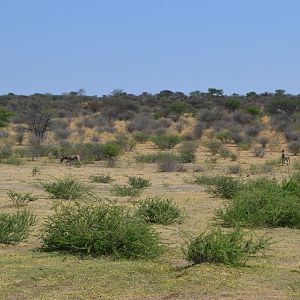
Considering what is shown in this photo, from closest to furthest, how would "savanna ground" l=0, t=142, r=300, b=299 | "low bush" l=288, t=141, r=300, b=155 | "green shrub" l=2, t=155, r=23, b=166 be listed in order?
1. "savanna ground" l=0, t=142, r=300, b=299
2. "green shrub" l=2, t=155, r=23, b=166
3. "low bush" l=288, t=141, r=300, b=155

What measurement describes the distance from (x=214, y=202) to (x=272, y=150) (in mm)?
18982

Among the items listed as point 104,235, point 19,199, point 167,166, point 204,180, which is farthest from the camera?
point 167,166

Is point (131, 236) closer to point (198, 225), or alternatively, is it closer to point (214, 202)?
point (198, 225)

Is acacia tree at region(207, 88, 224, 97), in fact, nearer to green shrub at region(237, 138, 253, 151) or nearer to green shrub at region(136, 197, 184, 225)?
green shrub at region(237, 138, 253, 151)

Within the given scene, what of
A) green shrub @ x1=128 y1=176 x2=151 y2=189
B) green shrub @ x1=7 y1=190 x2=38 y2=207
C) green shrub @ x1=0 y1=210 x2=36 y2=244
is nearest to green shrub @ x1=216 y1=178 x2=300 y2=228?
green shrub @ x1=0 y1=210 x2=36 y2=244

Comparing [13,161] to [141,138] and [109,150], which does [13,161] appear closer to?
[109,150]

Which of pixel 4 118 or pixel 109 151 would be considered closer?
pixel 109 151

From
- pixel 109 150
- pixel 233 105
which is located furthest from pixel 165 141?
pixel 233 105

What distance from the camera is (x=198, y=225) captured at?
1265 centimetres

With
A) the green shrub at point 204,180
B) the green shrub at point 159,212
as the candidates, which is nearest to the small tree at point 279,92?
the green shrub at point 204,180

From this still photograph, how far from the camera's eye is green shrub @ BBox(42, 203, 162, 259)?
917 centimetres

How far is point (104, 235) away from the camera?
9203mm

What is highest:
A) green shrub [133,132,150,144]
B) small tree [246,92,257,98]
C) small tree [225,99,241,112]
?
small tree [246,92,257,98]

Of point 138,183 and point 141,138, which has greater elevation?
point 141,138
